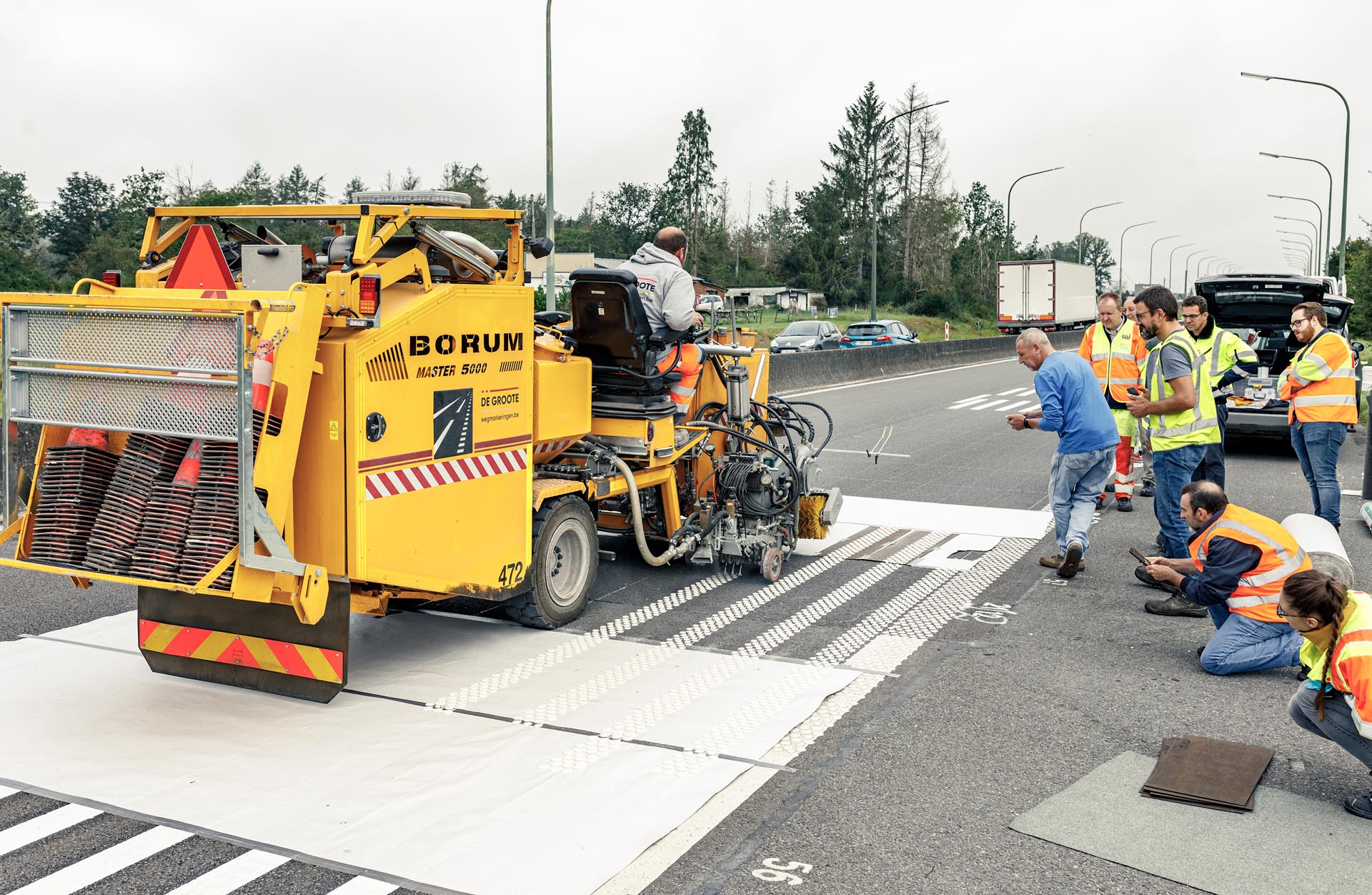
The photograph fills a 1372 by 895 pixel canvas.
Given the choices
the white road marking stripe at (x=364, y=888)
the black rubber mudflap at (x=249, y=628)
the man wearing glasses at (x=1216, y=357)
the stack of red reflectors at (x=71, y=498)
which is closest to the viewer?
the white road marking stripe at (x=364, y=888)

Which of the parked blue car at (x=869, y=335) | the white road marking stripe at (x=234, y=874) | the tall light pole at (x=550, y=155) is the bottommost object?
the white road marking stripe at (x=234, y=874)

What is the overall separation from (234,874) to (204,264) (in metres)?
2.94

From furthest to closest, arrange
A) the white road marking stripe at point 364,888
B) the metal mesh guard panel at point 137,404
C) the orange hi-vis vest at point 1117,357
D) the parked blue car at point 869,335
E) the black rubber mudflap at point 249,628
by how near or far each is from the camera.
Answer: the parked blue car at point 869,335
the orange hi-vis vest at point 1117,357
the black rubber mudflap at point 249,628
the metal mesh guard panel at point 137,404
the white road marking stripe at point 364,888

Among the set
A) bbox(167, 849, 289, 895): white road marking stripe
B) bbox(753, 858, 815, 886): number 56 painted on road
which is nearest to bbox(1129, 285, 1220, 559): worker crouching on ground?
bbox(753, 858, 815, 886): number 56 painted on road

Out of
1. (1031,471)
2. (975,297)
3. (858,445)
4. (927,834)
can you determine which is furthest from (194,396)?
(975,297)

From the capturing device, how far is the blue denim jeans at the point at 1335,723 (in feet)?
14.6

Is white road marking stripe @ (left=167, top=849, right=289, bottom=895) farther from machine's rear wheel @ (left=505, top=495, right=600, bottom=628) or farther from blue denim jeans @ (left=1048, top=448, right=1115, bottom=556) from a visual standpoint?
blue denim jeans @ (left=1048, top=448, right=1115, bottom=556)

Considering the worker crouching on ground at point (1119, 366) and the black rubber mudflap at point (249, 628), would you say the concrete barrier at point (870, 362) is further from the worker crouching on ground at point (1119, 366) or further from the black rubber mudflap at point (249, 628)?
the black rubber mudflap at point (249, 628)

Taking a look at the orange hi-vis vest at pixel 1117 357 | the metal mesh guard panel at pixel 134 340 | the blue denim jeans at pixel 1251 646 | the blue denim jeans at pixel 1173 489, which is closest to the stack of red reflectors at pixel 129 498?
the metal mesh guard panel at pixel 134 340

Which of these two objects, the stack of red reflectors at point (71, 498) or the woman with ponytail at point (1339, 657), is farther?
the stack of red reflectors at point (71, 498)

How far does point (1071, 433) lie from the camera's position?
26.7 feet

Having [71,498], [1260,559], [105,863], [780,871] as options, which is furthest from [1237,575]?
[71,498]

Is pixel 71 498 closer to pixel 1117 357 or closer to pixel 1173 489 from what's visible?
pixel 1173 489

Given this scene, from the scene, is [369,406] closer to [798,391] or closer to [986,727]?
[986,727]
